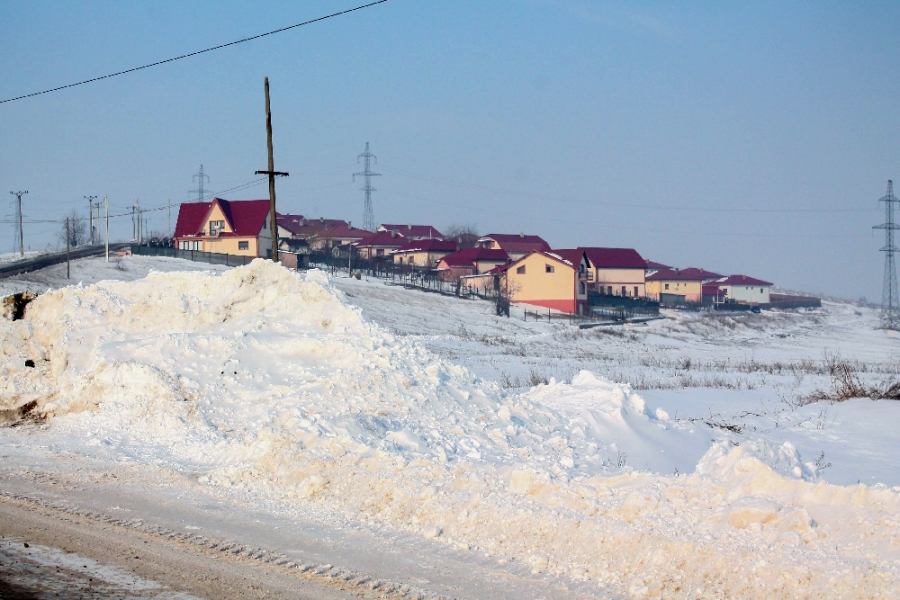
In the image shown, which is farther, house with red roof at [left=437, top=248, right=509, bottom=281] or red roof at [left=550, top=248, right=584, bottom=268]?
house with red roof at [left=437, top=248, right=509, bottom=281]

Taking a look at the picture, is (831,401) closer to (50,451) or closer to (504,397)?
(504,397)

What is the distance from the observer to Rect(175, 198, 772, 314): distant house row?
71.4 metres

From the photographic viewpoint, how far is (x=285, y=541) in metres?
6.80

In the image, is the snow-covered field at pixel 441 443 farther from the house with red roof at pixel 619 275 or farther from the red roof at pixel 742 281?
the red roof at pixel 742 281

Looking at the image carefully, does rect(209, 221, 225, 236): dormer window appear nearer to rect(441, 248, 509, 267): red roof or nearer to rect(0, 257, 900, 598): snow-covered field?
rect(441, 248, 509, 267): red roof

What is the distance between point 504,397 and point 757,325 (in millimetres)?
73915

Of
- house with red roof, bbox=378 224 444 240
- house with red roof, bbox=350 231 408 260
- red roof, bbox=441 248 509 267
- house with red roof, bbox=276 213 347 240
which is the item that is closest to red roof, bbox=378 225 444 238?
house with red roof, bbox=378 224 444 240

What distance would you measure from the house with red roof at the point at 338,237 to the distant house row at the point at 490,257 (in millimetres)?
154

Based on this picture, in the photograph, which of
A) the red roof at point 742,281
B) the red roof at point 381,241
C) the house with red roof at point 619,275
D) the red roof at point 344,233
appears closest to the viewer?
the house with red roof at point 619,275

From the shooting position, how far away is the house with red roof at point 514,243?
10638 cm

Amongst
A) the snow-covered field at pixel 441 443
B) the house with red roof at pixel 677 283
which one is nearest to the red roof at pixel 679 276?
the house with red roof at pixel 677 283

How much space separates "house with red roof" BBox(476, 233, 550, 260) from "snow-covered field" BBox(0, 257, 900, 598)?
85.8 meters

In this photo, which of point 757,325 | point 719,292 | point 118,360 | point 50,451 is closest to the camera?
point 50,451

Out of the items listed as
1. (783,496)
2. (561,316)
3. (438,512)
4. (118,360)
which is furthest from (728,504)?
(561,316)
